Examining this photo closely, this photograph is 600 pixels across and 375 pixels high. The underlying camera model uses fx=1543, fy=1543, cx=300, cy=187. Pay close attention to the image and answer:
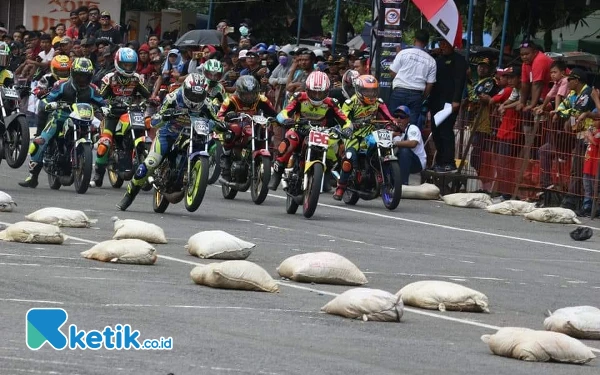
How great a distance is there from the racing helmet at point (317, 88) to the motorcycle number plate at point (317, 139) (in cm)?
87

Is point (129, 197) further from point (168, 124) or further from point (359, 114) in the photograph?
point (359, 114)

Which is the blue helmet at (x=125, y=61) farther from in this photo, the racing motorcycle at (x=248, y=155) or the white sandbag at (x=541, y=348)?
the white sandbag at (x=541, y=348)

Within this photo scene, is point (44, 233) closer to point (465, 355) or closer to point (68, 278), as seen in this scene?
point (68, 278)

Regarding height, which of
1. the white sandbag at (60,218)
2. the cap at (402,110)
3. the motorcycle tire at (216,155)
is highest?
the cap at (402,110)

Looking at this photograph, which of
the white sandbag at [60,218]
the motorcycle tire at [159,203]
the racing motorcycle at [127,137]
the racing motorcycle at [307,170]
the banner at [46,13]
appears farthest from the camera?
the banner at [46,13]

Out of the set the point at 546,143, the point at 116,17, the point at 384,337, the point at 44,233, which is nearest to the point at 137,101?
the point at 546,143

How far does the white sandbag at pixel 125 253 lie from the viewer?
40.9ft

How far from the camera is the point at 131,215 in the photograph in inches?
679

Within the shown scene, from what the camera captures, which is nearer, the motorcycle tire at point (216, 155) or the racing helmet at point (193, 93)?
the racing helmet at point (193, 93)

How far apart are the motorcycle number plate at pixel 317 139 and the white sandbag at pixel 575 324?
8.55m

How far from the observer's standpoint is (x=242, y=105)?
20328 mm

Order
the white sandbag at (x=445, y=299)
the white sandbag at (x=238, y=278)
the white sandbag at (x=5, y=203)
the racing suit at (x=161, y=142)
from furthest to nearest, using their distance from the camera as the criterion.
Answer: the racing suit at (x=161, y=142), the white sandbag at (x=5, y=203), the white sandbag at (x=238, y=278), the white sandbag at (x=445, y=299)

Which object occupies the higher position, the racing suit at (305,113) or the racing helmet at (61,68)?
the racing helmet at (61,68)

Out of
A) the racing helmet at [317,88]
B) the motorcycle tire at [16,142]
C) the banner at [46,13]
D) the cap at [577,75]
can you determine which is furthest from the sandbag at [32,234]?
the banner at [46,13]
